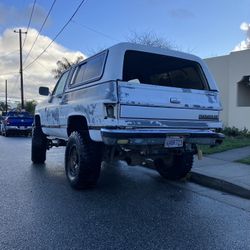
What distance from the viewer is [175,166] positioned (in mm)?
7930

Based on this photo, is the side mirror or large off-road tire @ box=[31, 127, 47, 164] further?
large off-road tire @ box=[31, 127, 47, 164]

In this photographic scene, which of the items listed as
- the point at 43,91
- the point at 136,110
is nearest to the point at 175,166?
the point at 136,110

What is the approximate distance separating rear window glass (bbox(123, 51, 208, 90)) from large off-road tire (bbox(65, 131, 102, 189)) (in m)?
1.32

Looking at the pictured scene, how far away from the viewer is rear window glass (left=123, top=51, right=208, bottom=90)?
6.70m

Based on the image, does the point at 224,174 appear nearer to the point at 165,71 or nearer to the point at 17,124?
the point at 165,71

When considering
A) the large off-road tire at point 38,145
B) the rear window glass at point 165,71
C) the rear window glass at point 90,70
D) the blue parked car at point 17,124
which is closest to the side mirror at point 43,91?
the large off-road tire at point 38,145

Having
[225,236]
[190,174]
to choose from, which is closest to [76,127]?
[190,174]

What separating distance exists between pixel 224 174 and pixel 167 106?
2.37 meters

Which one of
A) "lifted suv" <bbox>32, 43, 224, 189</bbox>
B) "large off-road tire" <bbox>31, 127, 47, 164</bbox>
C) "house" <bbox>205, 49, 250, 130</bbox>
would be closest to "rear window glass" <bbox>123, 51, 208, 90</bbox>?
"lifted suv" <bbox>32, 43, 224, 189</bbox>

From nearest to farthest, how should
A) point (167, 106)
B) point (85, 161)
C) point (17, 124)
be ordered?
point (167, 106) < point (85, 161) < point (17, 124)

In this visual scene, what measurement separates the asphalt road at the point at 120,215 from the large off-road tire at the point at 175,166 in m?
0.23

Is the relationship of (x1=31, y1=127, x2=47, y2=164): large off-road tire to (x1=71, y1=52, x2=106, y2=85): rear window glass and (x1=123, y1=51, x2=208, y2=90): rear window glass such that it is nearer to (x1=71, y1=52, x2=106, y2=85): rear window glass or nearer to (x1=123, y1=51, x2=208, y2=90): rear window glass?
(x1=71, y1=52, x2=106, y2=85): rear window glass

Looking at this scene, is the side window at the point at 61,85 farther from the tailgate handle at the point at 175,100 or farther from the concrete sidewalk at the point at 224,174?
the concrete sidewalk at the point at 224,174

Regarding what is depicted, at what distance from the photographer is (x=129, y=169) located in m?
9.53
